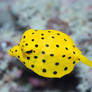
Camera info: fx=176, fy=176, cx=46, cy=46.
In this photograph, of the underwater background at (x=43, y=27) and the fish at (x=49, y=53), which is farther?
the underwater background at (x=43, y=27)

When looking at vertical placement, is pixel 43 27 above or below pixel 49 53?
above

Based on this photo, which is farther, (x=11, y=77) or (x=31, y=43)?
(x=11, y=77)

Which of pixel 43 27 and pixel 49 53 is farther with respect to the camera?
pixel 43 27

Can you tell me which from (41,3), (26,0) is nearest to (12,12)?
(26,0)

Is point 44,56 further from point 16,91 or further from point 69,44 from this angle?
point 16,91

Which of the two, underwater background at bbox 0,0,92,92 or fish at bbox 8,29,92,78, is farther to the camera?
underwater background at bbox 0,0,92,92
